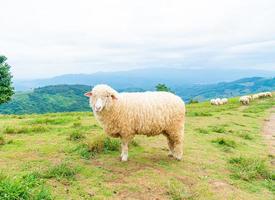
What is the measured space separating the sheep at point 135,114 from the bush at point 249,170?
1.95 m

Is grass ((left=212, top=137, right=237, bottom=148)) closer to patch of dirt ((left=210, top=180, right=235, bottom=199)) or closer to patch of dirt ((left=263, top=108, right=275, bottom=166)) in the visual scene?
patch of dirt ((left=263, top=108, right=275, bottom=166))

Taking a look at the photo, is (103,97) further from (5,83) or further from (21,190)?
(5,83)

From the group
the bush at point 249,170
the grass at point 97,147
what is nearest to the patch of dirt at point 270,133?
the bush at point 249,170

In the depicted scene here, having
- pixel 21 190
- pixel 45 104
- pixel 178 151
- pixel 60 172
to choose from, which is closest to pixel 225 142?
Answer: pixel 178 151

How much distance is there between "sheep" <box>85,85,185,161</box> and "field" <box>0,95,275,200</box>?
0.91 m

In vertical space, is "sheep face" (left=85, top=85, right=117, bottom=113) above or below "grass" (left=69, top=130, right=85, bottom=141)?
above

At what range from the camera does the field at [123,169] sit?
27.7 ft

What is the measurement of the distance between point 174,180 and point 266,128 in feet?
47.2

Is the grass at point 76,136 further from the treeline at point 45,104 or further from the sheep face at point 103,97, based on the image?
the treeline at point 45,104

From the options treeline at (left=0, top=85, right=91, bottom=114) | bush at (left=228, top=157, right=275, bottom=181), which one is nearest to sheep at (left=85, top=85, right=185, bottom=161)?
bush at (left=228, top=157, right=275, bottom=181)

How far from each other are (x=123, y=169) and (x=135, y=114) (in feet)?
6.02

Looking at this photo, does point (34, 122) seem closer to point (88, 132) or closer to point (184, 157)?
point (88, 132)

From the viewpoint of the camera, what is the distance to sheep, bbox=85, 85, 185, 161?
10.7m

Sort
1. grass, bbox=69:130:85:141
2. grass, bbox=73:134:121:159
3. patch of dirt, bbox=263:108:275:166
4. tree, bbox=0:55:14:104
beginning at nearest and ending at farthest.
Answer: grass, bbox=73:134:121:159
grass, bbox=69:130:85:141
patch of dirt, bbox=263:108:275:166
tree, bbox=0:55:14:104
